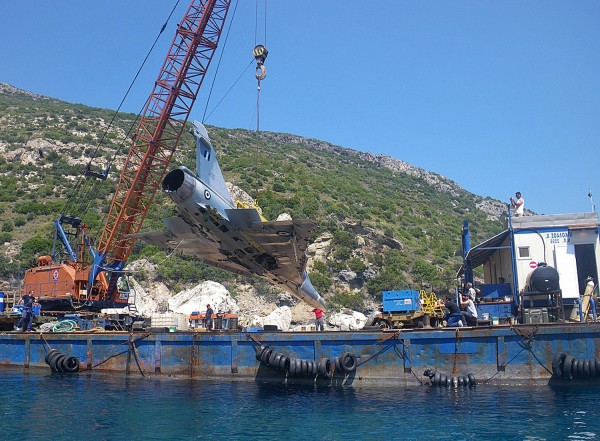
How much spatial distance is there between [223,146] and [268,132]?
49851 millimetres

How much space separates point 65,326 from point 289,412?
17.7 m

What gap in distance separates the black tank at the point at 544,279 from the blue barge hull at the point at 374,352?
2.53 meters

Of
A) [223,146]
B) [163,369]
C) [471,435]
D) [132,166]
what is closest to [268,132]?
[223,146]

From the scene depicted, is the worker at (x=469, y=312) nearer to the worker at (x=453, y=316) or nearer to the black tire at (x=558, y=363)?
the worker at (x=453, y=316)

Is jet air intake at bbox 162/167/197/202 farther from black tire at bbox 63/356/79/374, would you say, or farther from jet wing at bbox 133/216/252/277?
black tire at bbox 63/356/79/374

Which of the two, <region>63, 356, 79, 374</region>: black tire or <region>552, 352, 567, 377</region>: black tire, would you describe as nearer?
<region>552, 352, 567, 377</region>: black tire

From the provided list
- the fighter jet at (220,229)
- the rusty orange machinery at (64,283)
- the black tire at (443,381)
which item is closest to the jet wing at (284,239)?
the fighter jet at (220,229)

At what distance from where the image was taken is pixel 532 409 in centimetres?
1817

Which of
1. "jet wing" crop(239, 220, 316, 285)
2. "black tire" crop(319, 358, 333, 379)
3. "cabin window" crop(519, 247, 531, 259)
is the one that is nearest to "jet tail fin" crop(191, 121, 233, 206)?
"jet wing" crop(239, 220, 316, 285)

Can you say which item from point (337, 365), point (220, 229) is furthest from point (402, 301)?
point (220, 229)

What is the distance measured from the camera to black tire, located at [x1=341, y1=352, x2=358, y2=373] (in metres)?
22.6

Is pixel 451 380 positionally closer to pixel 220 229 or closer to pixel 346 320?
pixel 220 229

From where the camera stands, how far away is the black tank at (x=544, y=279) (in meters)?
23.6

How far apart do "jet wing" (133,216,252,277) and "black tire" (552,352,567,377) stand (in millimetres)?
16330
